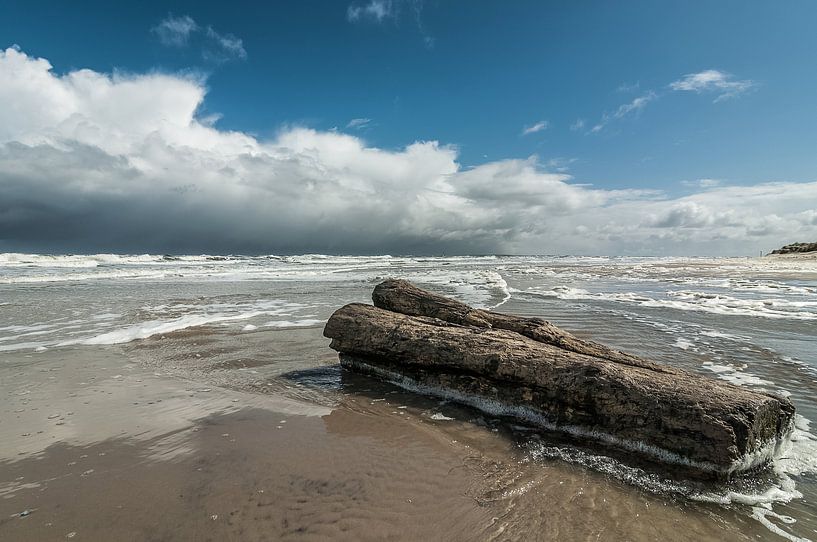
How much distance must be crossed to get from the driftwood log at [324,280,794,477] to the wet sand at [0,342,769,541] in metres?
0.48

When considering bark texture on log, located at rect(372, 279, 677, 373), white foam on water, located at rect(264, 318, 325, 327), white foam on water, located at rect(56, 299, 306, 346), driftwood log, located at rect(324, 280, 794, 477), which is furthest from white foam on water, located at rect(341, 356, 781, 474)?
white foam on water, located at rect(56, 299, 306, 346)

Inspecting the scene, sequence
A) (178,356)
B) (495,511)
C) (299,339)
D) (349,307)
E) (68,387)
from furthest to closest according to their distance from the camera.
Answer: (299,339) → (178,356) → (349,307) → (68,387) → (495,511)

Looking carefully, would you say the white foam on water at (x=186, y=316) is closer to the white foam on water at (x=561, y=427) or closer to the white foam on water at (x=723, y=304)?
the white foam on water at (x=561, y=427)

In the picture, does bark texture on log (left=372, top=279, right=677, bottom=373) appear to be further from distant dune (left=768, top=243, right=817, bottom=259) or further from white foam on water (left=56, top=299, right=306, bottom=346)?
distant dune (left=768, top=243, right=817, bottom=259)

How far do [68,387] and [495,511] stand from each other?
6.31 m

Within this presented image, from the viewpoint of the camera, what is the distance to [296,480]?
3.48 m

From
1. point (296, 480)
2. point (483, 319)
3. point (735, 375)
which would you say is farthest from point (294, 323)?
point (735, 375)

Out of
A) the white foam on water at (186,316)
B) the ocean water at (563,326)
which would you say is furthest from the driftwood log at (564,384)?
the white foam on water at (186,316)

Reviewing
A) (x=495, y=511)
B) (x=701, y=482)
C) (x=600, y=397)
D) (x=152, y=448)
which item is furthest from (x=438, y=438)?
(x=152, y=448)

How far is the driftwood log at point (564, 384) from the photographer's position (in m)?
3.64

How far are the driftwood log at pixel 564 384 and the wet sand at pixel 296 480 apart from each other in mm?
485

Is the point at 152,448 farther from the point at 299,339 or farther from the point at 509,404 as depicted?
the point at 299,339

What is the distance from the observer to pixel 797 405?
511 cm

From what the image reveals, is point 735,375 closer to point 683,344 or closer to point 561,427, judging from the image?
point 683,344
